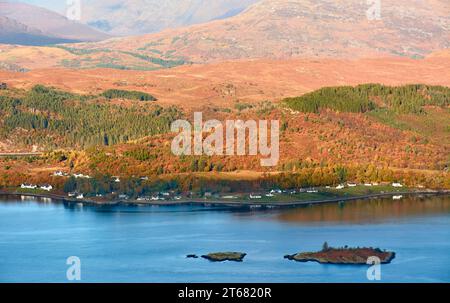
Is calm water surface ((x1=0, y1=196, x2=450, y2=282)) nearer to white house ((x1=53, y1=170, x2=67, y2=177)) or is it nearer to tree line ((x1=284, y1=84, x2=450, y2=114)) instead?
white house ((x1=53, y1=170, x2=67, y2=177))

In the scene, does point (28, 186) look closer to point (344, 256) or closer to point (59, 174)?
point (59, 174)

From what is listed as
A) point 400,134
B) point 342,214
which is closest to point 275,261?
point 342,214

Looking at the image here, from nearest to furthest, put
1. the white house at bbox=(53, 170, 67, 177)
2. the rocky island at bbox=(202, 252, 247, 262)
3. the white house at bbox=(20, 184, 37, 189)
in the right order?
1. the rocky island at bbox=(202, 252, 247, 262)
2. the white house at bbox=(20, 184, 37, 189)
3. the white house at bbox=(53, 170, 67, 177)

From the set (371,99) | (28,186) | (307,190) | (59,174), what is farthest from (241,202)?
(371,99)

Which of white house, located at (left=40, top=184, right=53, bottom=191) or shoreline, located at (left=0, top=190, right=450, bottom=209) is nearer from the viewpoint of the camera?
shoreline, located at (left=0, top=190, right=450, bottom=209)

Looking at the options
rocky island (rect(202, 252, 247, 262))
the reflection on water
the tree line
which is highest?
the tree line

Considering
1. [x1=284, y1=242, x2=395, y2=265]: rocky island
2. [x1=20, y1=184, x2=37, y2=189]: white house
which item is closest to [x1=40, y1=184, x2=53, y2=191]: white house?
A: [x1=20, y1=184, x2=37, y2=189]: white house

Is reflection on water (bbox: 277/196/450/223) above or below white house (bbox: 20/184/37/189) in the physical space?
below
